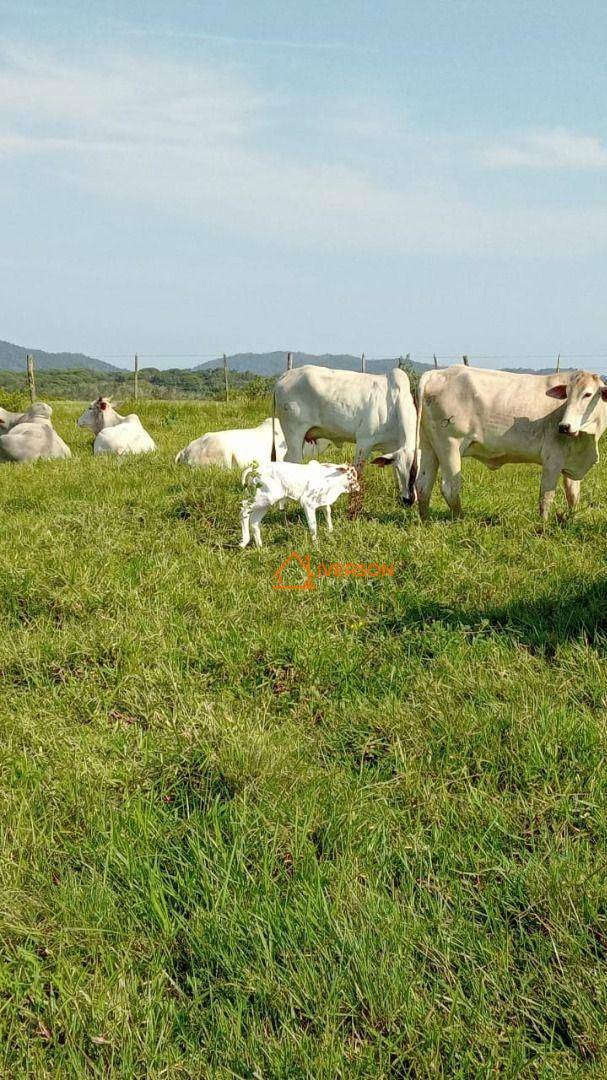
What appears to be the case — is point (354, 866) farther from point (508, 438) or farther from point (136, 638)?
point (508, 438)

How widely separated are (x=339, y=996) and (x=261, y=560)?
15.1 ft

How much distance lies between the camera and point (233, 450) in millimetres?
11562

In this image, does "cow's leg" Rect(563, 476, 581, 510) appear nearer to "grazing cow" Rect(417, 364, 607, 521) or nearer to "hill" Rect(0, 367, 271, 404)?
"grazing cow" Rect(417, 364, 607, 521)

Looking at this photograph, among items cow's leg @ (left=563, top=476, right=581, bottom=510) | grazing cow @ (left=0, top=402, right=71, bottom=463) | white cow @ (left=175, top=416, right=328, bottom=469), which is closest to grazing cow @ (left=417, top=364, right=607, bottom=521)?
cow's leg @ (left=563, top=476, right=581, bottom=510)

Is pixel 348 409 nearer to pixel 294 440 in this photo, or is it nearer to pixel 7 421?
pixel 294 440

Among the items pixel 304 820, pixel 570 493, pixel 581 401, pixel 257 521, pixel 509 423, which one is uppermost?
pixel 581 401

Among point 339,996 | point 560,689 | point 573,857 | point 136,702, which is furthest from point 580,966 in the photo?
point 136,702

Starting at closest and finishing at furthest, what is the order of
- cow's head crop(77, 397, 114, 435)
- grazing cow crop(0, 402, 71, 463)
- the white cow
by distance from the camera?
1. the white cow
2. grazing cow crop(0, 402, 71, 463)
3. cow's head crop(77, 397, 114, 435)

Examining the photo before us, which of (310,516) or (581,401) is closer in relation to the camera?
(310,516)

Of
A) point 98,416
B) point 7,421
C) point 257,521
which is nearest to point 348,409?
point 257,521

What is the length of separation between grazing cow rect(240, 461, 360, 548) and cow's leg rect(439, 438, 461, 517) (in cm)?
132

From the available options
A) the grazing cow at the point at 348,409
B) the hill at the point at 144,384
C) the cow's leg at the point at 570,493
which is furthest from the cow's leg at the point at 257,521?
the hill at the point at 144,384

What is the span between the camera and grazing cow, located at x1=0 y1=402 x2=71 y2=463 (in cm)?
1407

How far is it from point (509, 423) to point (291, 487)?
2.40m
